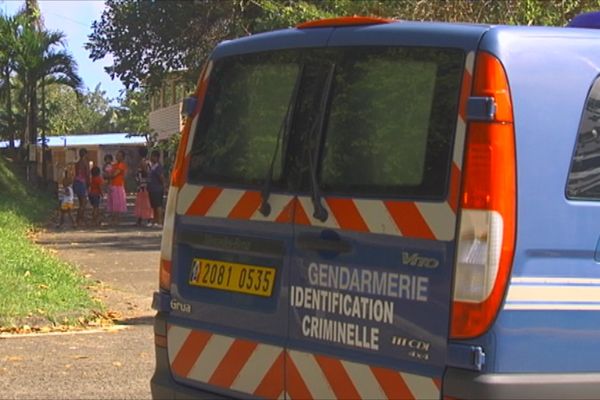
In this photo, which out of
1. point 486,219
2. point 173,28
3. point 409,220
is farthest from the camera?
point 173,28

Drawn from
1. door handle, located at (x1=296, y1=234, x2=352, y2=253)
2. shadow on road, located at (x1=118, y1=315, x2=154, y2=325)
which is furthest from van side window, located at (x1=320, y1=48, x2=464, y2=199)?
shadow on road, located at (x1=118, y1=315, x2=154, y2=325)

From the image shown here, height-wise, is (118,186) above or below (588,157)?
below

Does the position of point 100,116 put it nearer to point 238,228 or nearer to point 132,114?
point 132,114

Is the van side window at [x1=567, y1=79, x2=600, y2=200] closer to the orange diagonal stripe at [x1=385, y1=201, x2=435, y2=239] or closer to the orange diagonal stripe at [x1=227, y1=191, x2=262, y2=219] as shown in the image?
the orange diagonal stripe at [x1=385, y1=201, x2=435, y2=239]

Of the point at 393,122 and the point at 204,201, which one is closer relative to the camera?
the point at 393,122

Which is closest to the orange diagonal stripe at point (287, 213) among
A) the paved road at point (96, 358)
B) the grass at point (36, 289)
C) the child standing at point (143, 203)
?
the paved road at point (96, 358)

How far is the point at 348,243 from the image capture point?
151 inches

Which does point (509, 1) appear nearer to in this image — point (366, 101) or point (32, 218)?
point (366, 101)

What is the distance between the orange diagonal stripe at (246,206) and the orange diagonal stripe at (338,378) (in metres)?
0.73

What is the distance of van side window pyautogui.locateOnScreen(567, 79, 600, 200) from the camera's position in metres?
3.64

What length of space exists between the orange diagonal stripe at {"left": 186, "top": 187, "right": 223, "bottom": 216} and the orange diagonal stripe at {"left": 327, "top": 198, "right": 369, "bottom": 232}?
0.72 meters

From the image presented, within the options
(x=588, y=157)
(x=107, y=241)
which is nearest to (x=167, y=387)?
(x=588, y=157)

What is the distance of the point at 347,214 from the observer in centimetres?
385

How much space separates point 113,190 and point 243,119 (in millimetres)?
17321
